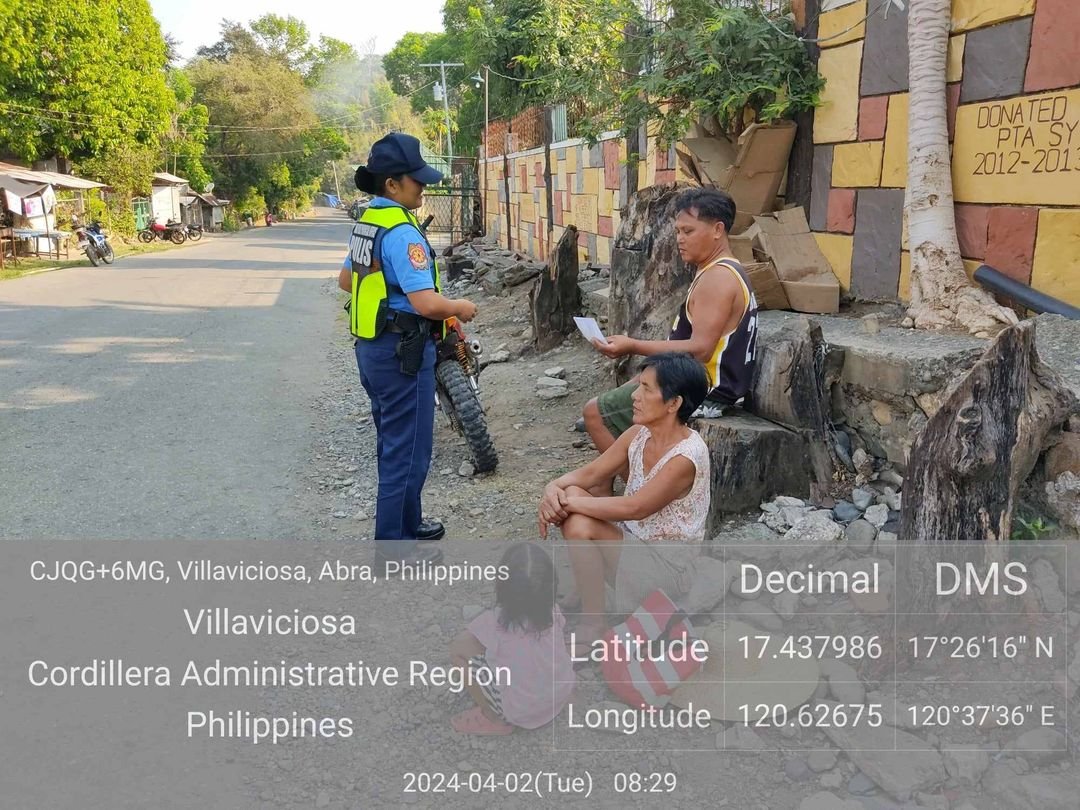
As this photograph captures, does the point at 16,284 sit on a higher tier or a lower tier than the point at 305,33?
lower

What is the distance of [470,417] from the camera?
15.4 feet

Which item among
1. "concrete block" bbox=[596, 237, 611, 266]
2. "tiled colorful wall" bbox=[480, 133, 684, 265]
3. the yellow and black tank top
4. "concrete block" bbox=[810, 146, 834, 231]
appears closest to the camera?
the yellow and black tank top

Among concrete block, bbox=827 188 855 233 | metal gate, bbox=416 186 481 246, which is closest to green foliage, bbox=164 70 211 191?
metal gate, bbox=416 186 481 246

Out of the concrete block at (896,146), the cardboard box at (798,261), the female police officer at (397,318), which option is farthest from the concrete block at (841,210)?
the female police officer at (397,318)

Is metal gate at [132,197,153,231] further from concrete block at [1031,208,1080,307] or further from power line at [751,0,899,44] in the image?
concrete block at [1031,208,1080,307]

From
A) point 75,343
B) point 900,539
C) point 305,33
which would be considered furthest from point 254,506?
point 305,33

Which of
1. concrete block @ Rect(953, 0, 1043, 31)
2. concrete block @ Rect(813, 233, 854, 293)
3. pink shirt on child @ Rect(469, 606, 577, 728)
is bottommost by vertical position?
pink shirt on child @ Rect(469, 606, 577, 728)

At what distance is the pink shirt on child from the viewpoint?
2.32 meters

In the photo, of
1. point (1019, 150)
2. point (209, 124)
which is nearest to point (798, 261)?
point (1019, 150)

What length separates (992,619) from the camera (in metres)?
2.68

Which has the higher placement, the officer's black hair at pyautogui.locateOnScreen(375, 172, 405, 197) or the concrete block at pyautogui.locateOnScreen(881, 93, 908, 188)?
the concrete block at pyautogui.locateOnScreen(881, 93, 908, 188)

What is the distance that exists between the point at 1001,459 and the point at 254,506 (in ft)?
11.1

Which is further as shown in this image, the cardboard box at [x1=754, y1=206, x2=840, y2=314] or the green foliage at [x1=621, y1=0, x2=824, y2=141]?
the green foliage at [x1=621, y1=0, x2=824, y2=141]

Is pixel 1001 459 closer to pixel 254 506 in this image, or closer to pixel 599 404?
pixel 599 404
